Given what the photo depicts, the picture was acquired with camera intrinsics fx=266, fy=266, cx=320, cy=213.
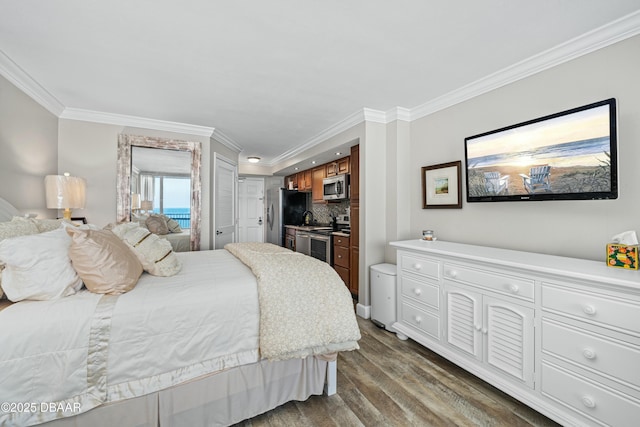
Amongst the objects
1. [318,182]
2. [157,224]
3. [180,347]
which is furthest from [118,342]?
[318,182]

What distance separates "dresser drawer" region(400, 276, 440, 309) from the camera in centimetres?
233

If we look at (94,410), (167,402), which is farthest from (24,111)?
(167,402)

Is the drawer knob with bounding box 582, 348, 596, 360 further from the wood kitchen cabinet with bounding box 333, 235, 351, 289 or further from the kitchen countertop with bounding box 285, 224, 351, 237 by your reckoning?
the kitchen countertop with bounding box 285, 224, 351, 237

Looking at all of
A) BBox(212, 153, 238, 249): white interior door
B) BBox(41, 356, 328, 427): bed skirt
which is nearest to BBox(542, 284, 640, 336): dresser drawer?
BBox(41, 356, 328, 427): bed skirt

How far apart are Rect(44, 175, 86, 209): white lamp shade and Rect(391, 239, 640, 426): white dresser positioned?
11.5ft

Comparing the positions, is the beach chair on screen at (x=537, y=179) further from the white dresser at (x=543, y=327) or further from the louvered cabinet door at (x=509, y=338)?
the louvered cabinet door at (x=509, y=338)

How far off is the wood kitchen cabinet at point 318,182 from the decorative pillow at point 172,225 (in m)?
2.58

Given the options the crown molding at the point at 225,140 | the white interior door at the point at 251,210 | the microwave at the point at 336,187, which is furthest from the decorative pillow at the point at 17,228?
the white interior door at the point at 251,210

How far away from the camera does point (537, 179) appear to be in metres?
2.02

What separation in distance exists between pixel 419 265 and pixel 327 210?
360cm

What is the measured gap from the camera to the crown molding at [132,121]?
122 inches

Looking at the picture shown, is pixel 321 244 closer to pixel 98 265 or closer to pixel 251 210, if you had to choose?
pixel 251 210

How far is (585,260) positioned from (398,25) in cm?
200

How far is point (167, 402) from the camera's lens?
1412 mm
